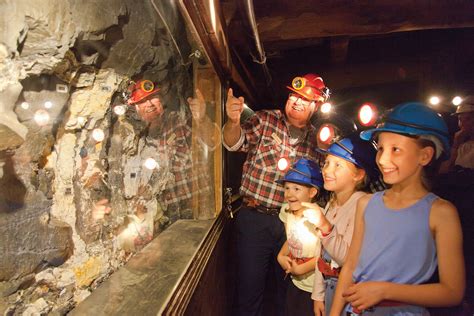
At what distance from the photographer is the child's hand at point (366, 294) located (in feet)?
5.46

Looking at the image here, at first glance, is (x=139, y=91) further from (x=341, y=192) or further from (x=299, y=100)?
(x=341, y=192)

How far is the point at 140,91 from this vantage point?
8.96 feet

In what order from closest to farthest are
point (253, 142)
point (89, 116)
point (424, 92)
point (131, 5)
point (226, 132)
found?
1. point (89, 116)
2. point (131, 5)
3. point (226, 132)
4. point (253, 142)
5. point (424, 92)

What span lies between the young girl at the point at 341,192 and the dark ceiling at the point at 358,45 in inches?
60.7

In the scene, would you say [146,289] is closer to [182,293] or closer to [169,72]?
[182,293]

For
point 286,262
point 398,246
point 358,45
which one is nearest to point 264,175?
point 286,262

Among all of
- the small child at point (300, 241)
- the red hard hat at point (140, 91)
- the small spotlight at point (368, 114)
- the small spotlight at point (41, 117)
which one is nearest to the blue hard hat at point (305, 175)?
the small child at point (300, 241)

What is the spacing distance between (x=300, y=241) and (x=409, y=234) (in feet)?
3.76

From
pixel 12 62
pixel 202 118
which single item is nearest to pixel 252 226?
pixel 202 118

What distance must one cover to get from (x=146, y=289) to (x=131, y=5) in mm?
2270

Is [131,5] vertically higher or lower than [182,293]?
higher

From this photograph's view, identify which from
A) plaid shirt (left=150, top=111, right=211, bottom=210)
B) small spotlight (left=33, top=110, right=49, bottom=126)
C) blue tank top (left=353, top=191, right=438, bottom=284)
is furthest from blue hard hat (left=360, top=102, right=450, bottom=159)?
plaid shirt (left=150, top=111, right=211, bottom=210)

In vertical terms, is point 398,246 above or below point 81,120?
below

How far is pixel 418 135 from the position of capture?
Answer: 5.52ft
